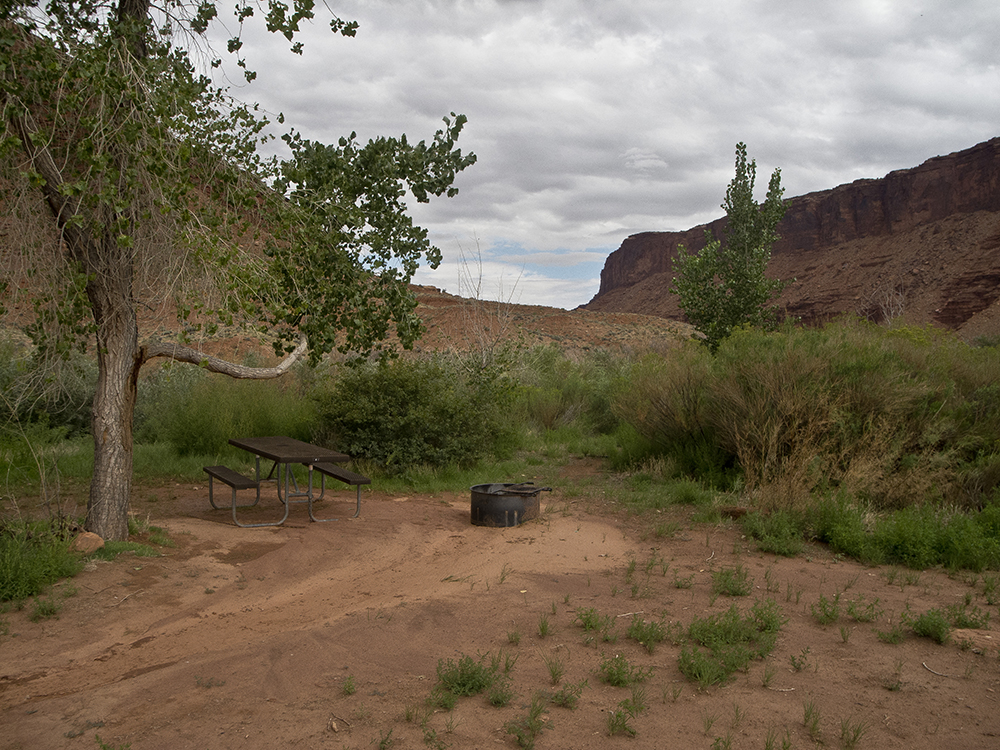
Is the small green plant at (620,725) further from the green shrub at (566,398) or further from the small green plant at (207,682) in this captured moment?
the green shrub at (566,398)

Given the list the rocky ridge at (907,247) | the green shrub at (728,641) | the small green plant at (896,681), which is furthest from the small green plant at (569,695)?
the rocky ridge at (907,247)

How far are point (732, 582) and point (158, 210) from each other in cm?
502

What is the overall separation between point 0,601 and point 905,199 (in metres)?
69.4

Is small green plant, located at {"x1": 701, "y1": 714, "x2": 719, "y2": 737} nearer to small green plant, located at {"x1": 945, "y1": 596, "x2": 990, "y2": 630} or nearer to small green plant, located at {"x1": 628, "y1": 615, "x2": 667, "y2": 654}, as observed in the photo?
small green plant, located at {"x1": 628, "y1": 615, "x2": 667, "y2": 654}

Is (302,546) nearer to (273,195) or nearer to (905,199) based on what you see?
(273,195)

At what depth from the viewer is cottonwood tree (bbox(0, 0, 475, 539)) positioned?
15.7 ft

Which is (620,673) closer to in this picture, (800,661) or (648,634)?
(648,634)

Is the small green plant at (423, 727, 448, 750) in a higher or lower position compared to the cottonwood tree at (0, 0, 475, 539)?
lower

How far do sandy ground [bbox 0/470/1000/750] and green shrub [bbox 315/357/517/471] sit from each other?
3.30 m

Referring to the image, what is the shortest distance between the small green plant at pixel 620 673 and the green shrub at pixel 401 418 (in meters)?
6.51

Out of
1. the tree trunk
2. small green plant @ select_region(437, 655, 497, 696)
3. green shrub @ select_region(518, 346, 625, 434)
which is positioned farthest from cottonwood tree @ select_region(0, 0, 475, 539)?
green shrub @ select_region(518, 346, 625, 434)

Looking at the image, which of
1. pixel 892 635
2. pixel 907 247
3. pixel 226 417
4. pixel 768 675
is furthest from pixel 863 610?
pixel 907 247

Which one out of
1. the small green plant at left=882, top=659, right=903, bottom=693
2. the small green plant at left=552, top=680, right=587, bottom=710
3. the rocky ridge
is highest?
the rocky ridge

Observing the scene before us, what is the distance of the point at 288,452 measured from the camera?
7.35 meters
